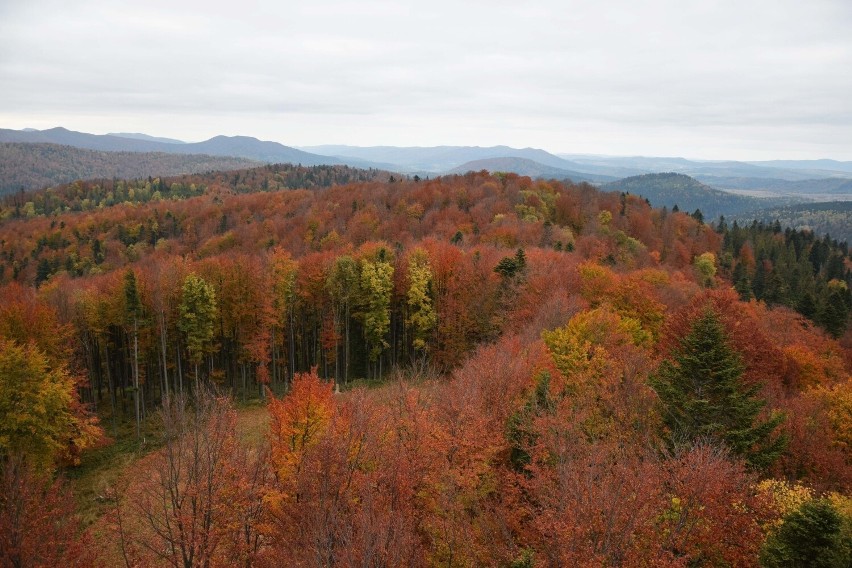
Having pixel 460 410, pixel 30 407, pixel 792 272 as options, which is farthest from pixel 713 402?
pixel 792 272

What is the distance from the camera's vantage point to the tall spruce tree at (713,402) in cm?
2020

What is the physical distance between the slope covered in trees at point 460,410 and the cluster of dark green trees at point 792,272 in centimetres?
269

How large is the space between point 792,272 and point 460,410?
352ft

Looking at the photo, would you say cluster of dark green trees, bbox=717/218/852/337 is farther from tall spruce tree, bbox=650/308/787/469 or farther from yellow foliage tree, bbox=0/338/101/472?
yellow foliage tree, bbox=0/338/101/472

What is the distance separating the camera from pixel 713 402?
71.4 ft

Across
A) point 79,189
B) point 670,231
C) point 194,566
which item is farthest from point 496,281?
point 79,189

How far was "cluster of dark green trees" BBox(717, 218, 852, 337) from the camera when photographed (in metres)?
64.2

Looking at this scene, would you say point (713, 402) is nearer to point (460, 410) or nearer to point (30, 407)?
point (460, 410)

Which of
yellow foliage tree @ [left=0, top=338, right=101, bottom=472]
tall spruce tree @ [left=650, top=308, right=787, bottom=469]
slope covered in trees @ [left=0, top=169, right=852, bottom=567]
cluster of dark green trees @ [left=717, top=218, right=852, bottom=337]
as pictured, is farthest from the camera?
cluster of dark green trees @ [left=717, top=218, right=852, bottom=337]

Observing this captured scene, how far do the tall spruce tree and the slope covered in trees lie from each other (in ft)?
0.43

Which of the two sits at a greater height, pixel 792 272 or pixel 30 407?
pixel 30 407

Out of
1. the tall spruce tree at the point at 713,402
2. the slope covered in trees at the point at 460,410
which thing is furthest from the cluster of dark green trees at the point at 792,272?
the tall spruce tree at the point at 713,402

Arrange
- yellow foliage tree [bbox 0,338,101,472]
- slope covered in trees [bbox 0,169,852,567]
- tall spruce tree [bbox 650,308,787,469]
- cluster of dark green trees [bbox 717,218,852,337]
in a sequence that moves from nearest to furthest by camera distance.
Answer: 1. slope covered in trees [bbox 0,169,852,567]
2. tall spruce tree [bbox 650,308,787,469]
3. yellow foliage tree [bbox 0,338,101,472]
4. cluster of dark green trees [bbox 717,218,852,337]

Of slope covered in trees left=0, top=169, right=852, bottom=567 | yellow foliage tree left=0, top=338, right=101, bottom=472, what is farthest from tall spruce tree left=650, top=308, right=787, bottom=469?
yellow foliage tree left=0, top=338, right=101, bottom=472
